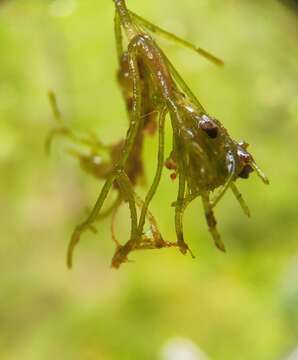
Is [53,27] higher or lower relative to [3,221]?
higher

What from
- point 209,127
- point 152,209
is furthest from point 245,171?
point 152,209

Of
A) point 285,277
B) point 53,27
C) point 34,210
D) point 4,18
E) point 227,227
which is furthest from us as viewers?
point 53,27

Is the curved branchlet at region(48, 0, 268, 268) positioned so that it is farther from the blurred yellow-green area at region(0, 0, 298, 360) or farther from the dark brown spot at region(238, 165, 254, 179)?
the blurred yellow-green area at region(0, 0, 298, 360)

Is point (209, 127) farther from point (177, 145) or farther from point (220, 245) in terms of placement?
point (220, 245)

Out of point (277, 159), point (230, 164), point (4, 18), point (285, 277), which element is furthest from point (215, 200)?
point (4, 18)

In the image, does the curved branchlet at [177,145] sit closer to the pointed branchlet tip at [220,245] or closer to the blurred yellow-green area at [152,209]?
the pointed branchlet tip at [220,245]

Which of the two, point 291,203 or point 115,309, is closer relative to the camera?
point 115,309

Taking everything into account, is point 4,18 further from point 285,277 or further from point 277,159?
point 285,277

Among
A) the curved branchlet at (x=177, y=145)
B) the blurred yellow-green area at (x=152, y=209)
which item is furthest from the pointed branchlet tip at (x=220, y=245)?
the blurred yellow-green area at (x=152, y=209)
